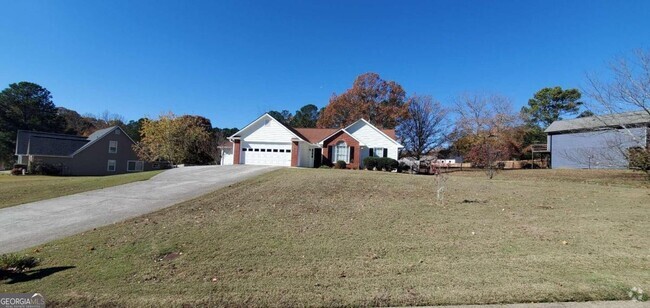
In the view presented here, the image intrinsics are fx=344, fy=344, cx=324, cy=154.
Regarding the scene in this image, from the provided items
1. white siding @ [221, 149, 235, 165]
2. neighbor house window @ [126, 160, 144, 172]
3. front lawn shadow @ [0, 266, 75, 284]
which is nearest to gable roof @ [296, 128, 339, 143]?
white siding @ [221, 149, 235, 165]

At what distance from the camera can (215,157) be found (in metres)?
45.2

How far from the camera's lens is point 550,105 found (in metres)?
57.4

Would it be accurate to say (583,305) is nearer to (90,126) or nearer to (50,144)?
(50,144)

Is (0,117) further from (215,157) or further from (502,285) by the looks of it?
(502,285)

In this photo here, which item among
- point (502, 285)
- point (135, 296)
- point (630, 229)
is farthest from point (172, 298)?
point (630, 229)

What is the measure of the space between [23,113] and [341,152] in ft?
191

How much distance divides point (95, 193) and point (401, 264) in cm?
1397

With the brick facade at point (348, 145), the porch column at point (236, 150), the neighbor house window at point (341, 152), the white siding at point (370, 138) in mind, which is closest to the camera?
the porch column at point (236, 150)

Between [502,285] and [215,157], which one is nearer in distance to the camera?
[502,285]

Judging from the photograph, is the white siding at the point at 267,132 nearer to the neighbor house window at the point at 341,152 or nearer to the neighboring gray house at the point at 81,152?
the neighbor house window at the point at 341,152

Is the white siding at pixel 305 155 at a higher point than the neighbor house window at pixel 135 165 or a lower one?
higher

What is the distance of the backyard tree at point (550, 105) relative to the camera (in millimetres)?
55156

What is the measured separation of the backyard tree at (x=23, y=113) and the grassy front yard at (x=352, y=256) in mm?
63150

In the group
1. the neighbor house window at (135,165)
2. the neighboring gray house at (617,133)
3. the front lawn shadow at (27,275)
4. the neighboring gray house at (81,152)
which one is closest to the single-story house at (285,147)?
the neighboring gray house at (617,133)
